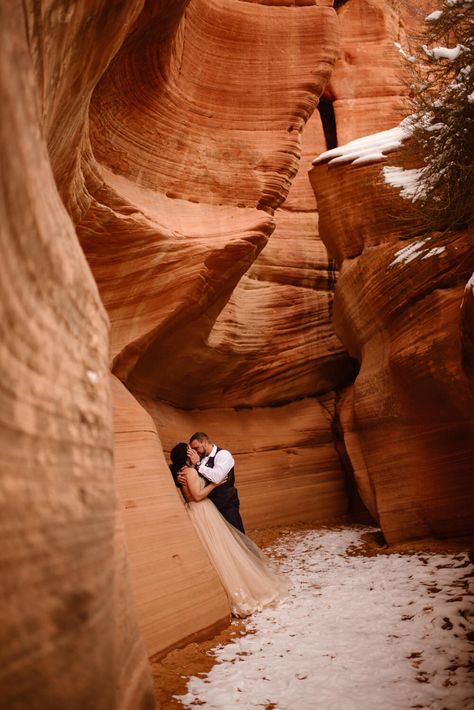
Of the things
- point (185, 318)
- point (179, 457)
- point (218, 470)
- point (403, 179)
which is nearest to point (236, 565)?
point (218, 470)

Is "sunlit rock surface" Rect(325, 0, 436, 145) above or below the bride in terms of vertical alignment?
above

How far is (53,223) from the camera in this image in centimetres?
170

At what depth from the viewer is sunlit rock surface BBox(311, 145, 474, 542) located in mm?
6344

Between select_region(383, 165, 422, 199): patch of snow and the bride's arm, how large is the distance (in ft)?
13.7

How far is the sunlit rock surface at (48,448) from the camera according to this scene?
4.38ft

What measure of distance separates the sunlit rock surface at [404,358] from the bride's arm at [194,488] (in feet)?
8.32

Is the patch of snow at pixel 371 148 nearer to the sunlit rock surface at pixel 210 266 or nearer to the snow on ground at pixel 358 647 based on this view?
the sunlit rock surface at pixel 210 266

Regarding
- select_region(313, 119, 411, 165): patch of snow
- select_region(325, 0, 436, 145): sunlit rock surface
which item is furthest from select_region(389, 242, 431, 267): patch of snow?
select_region(325, 0, 436, 145): sunlit rock surface

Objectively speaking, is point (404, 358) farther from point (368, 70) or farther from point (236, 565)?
point (368, 70)

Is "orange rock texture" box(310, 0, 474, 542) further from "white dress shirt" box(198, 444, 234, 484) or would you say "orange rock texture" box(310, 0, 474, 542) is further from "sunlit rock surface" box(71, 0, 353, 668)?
"white dress shirt" box(198, 444, 234, 484)

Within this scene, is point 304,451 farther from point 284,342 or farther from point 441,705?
point 441,705

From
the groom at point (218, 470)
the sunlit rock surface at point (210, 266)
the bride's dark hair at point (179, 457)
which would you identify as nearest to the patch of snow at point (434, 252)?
the sunlit rock surface at point (210, 266)

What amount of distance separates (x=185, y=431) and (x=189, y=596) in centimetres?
402

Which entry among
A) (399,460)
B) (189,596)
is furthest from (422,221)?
(189,596)
